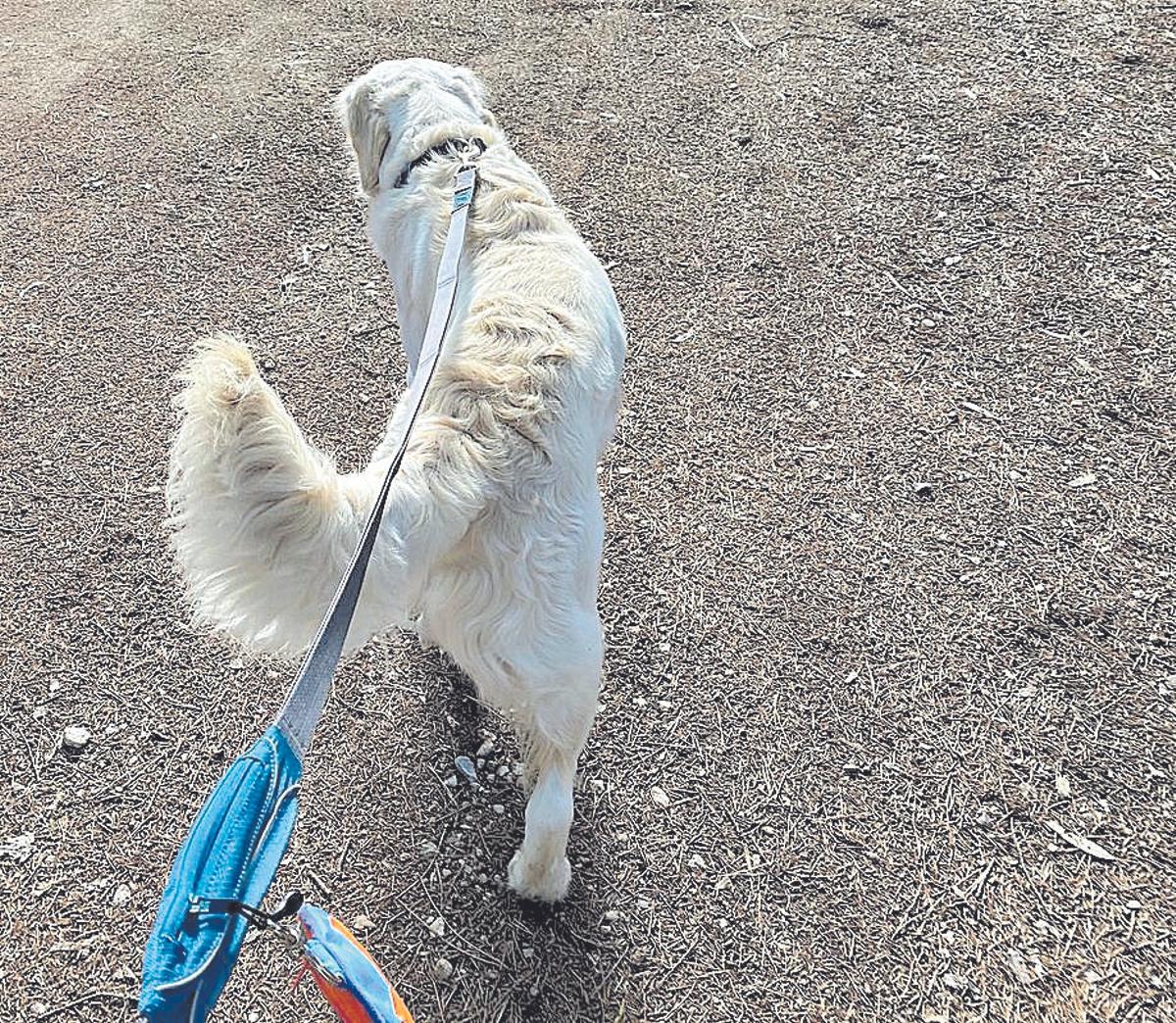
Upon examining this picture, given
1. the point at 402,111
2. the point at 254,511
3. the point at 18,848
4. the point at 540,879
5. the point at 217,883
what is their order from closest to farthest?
the point at 217,883
the point at 254,511
the point at 540,879
the point at 18,848
the point at 402,111

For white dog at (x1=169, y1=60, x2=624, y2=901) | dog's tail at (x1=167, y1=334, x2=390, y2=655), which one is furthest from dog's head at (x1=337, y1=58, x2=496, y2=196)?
dog's tail at (x1=167, y1=334, x2=390, y2=655)

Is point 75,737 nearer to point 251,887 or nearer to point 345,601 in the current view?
point 345,601

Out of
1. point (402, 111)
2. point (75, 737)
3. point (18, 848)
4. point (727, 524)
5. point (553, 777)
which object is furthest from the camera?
point (727, 524)

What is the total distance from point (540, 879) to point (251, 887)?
1.33 metres

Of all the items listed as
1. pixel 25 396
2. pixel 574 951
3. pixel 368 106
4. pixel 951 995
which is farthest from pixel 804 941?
pixel 25 396

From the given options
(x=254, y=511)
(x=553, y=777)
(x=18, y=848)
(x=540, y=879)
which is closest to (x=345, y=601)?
(x=254, y=511)

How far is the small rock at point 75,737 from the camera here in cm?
281

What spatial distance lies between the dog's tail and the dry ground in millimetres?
1097

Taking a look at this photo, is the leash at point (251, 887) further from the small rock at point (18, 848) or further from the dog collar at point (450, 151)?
the dog collar at point (450, 151)

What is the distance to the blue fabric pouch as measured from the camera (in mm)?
1120

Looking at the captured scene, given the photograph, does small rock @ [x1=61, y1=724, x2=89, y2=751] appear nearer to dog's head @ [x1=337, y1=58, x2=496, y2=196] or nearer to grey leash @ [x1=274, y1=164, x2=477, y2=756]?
grey leash @ [x1=274, y1=164, x2=477, y2=756]

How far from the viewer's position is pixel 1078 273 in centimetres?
432

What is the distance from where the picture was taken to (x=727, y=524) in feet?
11.3

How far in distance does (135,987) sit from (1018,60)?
606 centimetres
